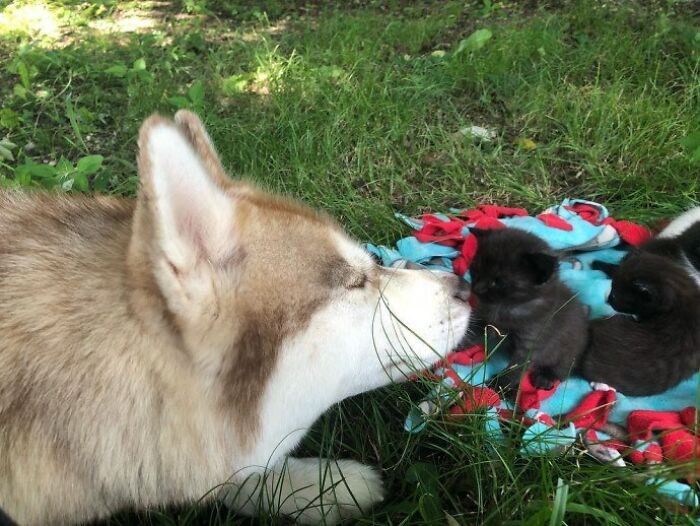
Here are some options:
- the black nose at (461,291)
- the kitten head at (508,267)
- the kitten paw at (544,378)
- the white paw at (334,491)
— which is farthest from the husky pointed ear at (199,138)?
the kitten paw at (544,378)

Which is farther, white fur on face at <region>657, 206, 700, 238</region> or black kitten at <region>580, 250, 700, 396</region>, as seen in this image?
white fur on face at <region>657, 206, 700, 238</region>

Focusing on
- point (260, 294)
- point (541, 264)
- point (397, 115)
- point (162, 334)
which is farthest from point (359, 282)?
point (397, 115)

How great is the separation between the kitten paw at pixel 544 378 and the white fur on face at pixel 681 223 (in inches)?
42.4

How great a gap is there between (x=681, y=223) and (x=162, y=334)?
2.73 m

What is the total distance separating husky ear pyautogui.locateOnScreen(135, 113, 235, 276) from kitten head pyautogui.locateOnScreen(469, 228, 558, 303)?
1399 millimetres

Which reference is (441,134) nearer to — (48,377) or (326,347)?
(326,347)

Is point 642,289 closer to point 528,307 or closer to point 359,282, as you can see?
point 528,307

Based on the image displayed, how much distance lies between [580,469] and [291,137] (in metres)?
2.69

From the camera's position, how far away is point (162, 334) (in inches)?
55.6

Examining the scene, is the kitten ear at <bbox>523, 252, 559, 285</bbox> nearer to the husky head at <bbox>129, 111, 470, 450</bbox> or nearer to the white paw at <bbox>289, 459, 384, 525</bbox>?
the husky head at <bbox>129, 111, 470, 450</bbox>

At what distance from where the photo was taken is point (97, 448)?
4.59ft

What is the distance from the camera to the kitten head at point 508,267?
2.37 meters

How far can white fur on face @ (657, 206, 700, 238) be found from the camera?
9.42ft

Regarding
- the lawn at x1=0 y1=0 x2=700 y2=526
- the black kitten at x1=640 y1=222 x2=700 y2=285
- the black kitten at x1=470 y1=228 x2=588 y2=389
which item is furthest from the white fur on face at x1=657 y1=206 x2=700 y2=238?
the black kitten at x1=470 y1=228 x2=588 y2=389
